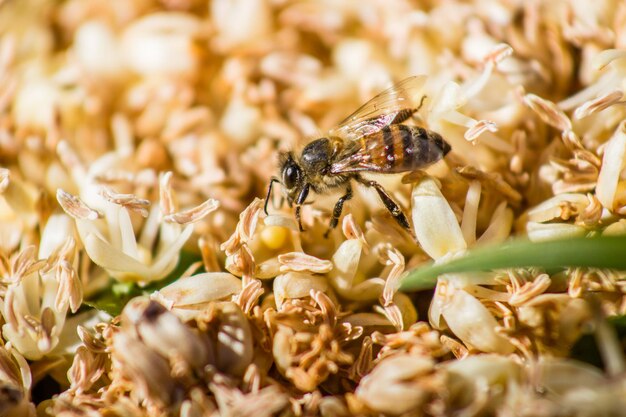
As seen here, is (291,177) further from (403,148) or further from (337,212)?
(403,148)

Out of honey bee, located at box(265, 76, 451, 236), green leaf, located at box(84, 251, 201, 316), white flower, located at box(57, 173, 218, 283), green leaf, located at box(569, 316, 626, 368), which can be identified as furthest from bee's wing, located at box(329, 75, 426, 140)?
green leaf, located at box(569, 316, 626, 368)

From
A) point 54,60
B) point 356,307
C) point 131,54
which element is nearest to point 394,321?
point 356,307

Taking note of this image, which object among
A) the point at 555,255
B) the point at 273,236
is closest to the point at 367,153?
the point at 273,236

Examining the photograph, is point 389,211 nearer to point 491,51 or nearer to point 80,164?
point 491,51

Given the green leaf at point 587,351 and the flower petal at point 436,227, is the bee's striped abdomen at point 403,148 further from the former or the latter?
the green leaf at point 587,351

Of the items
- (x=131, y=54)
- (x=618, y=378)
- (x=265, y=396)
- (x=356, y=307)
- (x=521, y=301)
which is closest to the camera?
(x=618, y=378)

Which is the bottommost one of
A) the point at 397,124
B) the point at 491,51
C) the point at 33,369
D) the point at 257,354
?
the point at 33,369

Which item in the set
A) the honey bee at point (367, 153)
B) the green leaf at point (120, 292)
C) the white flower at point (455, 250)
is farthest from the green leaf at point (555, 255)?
the green leaf at point (120, 292)

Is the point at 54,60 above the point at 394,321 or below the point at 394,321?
above
